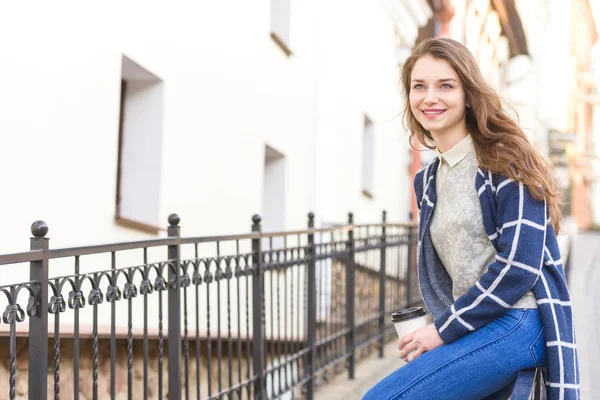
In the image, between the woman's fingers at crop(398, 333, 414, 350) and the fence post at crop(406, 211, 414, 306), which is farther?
the fence post at crop(406, 211, 414, 306)

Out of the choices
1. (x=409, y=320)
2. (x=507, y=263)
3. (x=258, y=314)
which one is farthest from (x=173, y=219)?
(x=507, y=263)

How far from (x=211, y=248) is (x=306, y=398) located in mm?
1745

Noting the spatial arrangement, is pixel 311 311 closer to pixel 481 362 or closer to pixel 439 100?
pixel 439 100

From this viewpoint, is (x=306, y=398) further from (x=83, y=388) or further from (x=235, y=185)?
(x=235, y=185)

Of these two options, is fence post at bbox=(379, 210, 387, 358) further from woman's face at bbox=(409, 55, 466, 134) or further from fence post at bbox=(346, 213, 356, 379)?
woman's face at bbox=(409, 55, 466, 134)

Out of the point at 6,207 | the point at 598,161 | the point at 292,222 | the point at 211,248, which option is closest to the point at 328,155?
the point at 292,222

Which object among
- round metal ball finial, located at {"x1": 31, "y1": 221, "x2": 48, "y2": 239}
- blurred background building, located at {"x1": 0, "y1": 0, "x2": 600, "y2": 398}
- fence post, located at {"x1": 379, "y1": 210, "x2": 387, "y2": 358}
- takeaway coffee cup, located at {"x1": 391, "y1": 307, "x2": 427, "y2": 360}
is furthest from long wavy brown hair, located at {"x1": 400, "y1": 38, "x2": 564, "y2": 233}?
fence post, located at {"x1": 379, "y1": 210, "x2": 387, "y2": 358}

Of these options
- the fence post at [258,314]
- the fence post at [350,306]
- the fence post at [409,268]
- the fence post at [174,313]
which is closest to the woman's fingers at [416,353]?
the fence post at [174,313]

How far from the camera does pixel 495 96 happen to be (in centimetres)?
277

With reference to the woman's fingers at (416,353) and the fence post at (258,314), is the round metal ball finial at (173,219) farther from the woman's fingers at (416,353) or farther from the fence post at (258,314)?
the woman's fingers at (416,353)

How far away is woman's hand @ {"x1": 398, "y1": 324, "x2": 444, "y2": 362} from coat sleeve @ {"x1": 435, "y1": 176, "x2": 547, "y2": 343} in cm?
3

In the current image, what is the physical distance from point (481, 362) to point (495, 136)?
62 centimetres

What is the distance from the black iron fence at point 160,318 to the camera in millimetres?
3301

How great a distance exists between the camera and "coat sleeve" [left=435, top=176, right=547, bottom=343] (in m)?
2.56
